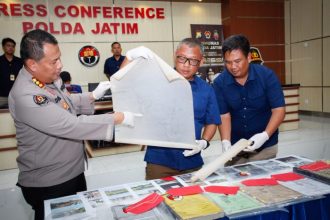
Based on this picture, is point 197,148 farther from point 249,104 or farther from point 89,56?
point 89,56

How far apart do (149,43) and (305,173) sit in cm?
590

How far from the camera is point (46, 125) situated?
4.32ft

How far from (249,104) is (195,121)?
0.44 meters

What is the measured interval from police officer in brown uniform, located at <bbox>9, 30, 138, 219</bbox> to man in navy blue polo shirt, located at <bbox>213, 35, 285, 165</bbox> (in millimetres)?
811

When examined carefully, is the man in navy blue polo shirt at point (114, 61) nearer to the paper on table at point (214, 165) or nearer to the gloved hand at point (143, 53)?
the gloved hand at point (143, 53)

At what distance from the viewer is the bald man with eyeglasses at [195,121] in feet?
5.53

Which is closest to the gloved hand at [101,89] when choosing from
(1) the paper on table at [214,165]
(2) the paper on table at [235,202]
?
(1) the paper on table at [214,165]

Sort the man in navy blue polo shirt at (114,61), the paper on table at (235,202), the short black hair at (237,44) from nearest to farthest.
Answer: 1. the paper on table at (235,202)
2. the short black hair at (237,44)
3. the man in navy blue polo shirt at (114,61)

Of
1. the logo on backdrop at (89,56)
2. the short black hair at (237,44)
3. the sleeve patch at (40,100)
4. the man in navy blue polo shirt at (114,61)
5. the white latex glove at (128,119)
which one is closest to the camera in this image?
the sleeve patch at (40,100)

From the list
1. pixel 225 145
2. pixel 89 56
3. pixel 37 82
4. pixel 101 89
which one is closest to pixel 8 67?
pixel 89 56

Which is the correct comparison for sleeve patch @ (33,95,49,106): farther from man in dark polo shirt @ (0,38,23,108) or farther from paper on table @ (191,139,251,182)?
man in dark polo shirt @ (0,38,23,108)

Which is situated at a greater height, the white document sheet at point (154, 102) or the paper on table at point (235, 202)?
the white document sheet at point (154, 102)

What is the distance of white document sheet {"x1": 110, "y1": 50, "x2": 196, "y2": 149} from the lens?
4.89ft

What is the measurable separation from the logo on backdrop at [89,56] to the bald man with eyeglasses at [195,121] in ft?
16.7
